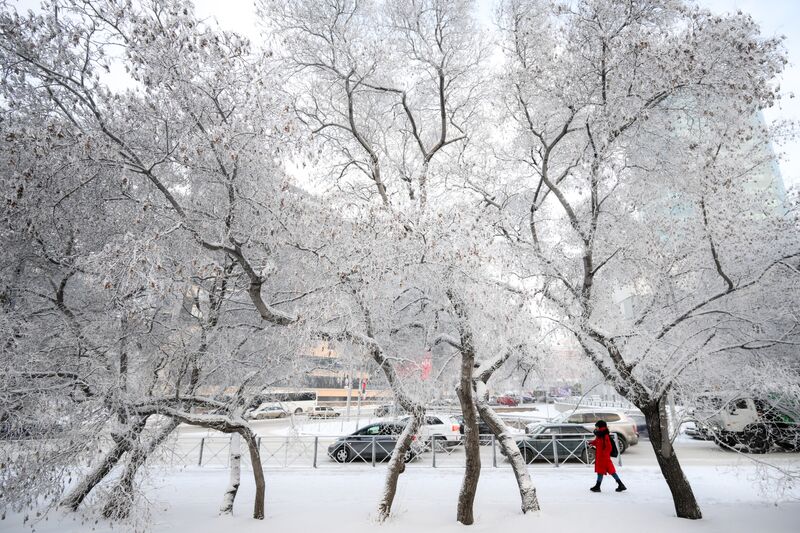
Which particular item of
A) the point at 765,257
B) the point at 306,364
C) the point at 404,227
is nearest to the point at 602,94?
the point at 765,257

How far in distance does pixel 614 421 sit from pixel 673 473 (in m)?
8.19

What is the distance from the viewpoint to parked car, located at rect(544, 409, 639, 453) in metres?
14.9

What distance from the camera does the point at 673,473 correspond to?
7488 mm

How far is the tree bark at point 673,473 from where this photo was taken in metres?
7.40

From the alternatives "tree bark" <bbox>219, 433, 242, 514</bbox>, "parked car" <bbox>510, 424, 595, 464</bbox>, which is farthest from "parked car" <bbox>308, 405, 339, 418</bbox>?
"tree bark" <bbox>219, 433, 242, 514</bbox>

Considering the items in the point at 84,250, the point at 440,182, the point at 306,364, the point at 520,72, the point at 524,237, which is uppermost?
the point at 520,72

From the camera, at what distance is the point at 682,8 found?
24.7 ft

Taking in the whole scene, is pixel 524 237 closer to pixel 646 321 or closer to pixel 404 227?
pixel 646 321

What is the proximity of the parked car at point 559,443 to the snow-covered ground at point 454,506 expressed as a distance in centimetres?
159

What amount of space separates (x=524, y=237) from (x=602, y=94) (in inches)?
121

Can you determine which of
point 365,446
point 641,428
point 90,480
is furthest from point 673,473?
point 641,428

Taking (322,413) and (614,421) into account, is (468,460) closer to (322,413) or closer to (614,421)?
(614,421)

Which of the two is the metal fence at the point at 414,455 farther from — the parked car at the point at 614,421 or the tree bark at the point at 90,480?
the tree bark at the point at 90,480

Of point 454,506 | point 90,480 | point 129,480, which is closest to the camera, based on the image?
point 129,480
